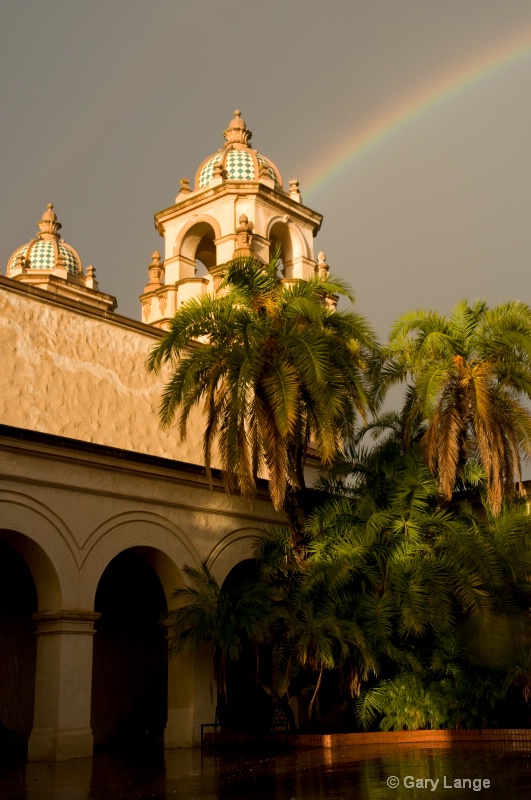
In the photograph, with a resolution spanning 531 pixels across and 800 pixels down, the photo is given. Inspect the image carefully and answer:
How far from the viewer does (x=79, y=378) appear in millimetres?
21875

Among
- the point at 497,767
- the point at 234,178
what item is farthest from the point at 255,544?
the point at 234,178

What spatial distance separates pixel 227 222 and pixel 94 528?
44.0ft

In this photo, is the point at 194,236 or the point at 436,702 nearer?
the point at 436,702

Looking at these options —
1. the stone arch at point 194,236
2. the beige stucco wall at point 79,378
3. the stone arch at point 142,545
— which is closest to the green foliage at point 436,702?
the stone arch at point 142,545

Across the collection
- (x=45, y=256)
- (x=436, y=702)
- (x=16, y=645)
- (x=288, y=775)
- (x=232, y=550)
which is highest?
(x=45, y=256)

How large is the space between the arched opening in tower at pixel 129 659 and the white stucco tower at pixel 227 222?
8.50m

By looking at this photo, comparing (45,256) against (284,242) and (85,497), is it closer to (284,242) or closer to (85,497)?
(284,242)

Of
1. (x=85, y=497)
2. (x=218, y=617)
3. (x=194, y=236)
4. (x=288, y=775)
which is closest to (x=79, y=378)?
(x=85, y=497)

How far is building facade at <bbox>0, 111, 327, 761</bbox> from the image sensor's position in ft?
55.2

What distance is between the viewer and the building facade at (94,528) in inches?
662

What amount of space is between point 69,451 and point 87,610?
285cm

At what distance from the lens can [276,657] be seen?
58.2ft

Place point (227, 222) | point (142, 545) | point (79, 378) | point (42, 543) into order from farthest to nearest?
point (227, 222), point (79, 378), point (142, 545), point (42, 543)

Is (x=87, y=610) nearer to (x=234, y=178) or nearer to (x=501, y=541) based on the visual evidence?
(x=501, y=541)
